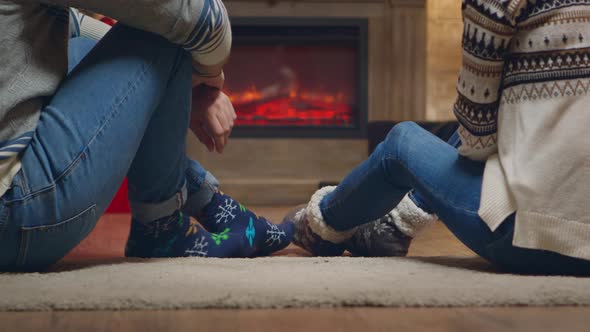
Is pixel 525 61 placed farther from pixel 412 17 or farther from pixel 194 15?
pixel 412 17

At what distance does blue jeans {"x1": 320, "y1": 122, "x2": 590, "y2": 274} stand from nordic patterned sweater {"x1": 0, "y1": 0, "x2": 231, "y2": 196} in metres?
0.38

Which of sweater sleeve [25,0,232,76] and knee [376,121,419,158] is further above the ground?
sweater sleeve [25,0,232,76]

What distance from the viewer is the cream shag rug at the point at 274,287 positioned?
874mm

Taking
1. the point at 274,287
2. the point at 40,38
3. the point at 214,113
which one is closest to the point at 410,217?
A: the point at 214,113

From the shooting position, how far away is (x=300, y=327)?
2.56 feet

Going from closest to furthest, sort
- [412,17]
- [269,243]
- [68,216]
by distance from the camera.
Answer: [68,216] → [269,243] → [412,17]

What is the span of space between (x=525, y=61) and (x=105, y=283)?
623mm

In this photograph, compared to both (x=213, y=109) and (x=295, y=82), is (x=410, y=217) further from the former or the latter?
(x=295, y=82)

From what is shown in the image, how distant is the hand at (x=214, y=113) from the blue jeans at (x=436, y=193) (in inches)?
9.7

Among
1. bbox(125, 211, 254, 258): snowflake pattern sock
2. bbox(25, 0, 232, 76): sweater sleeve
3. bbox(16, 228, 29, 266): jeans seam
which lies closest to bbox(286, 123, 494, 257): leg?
bbox(125, 211, 254, 258): snowflake pattern sock

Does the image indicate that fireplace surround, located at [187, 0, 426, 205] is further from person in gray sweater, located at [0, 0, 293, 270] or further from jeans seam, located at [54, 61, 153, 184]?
jeans seam, located at [54, 61, 153, 184]

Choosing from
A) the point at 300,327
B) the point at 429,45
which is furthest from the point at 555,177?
the point at 429,45

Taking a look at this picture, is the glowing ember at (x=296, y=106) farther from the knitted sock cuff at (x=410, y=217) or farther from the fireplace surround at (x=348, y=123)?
the knitted sock cuff at (x=410, y=217)

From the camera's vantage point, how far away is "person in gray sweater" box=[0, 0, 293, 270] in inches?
37.4
